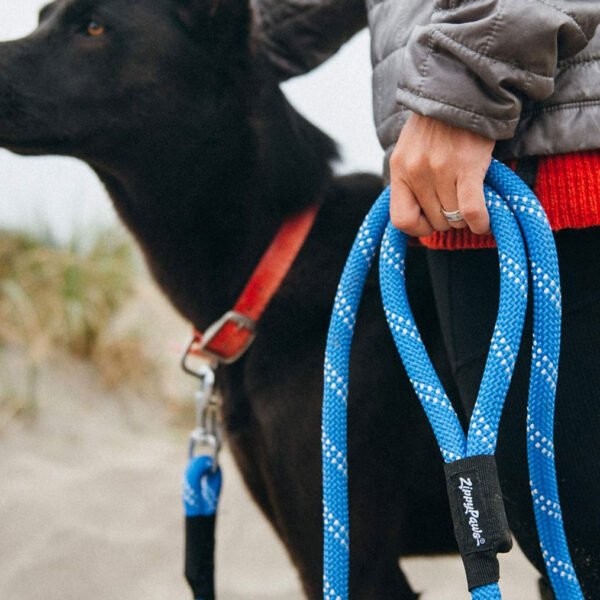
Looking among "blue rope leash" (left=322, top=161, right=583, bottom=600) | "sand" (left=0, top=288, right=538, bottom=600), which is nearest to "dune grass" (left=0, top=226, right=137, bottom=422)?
"sand" (left=0, top=288, right=538, bottom=600)

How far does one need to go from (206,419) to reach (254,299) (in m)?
0.25

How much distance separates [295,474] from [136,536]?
1.34 metres

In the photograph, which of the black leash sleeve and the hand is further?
the black leash sleeve

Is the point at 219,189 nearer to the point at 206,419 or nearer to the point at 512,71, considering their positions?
the point at 206,419

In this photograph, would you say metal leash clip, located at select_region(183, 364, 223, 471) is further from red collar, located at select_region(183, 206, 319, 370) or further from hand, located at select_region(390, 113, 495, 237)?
hand, located at select_region(390, 113, 495, 237)

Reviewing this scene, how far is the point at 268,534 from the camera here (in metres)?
2.72

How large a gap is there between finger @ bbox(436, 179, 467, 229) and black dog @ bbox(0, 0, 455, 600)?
0.51 metres

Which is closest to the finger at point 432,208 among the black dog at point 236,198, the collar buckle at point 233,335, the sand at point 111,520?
the black dog at point 236,198

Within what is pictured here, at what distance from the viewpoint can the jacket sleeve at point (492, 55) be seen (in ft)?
2.66

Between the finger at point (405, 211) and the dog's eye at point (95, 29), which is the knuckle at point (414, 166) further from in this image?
the dog's eye at point (95, 29)

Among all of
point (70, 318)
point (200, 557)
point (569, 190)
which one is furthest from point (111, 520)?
point (569, 190)

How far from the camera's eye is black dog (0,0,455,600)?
142 centimetres

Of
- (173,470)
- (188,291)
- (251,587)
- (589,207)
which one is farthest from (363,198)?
(173,470)

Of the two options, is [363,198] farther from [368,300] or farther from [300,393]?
[300,393]
